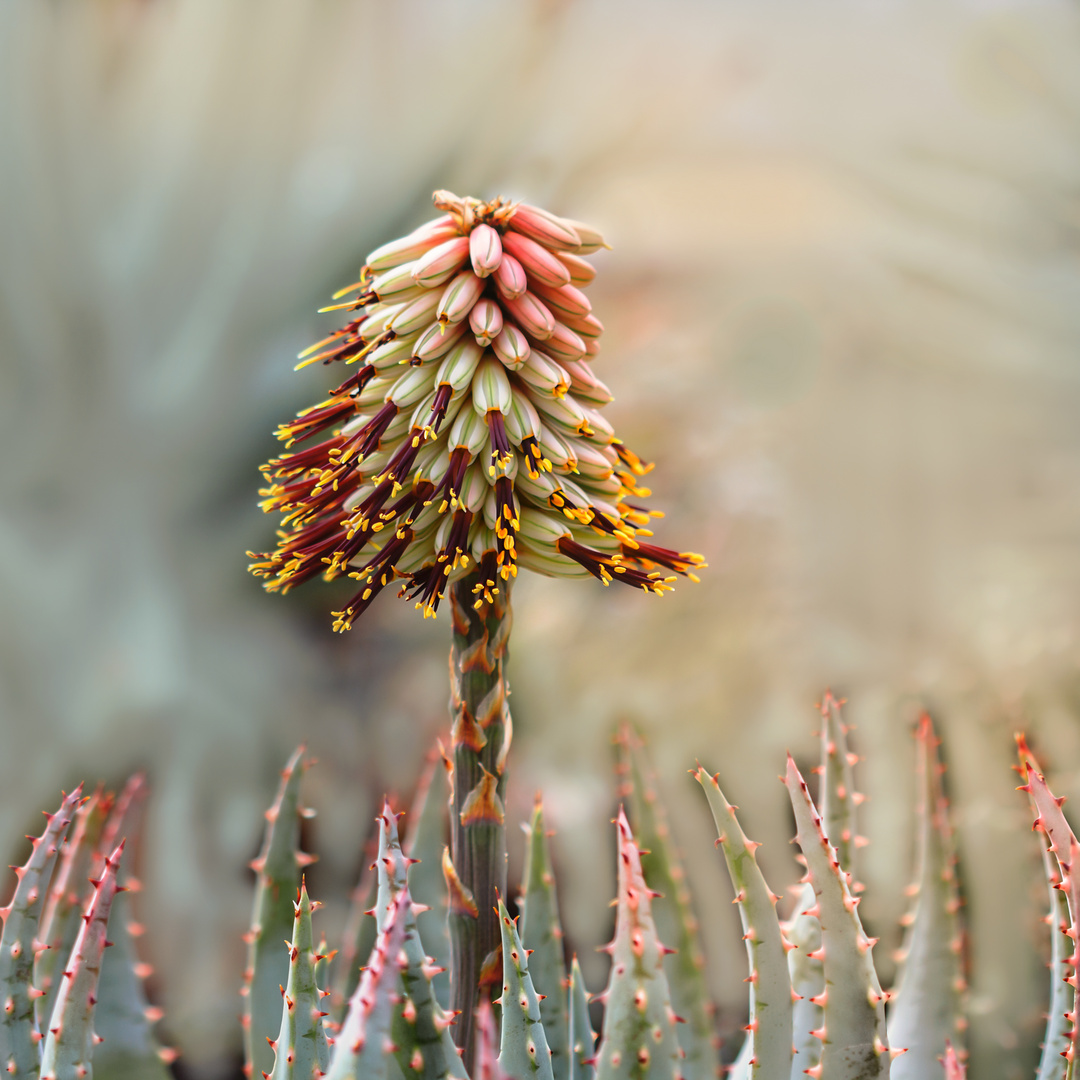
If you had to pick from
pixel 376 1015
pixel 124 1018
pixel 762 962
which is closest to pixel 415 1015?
pixel 376 1015

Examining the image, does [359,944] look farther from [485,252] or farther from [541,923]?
[485,252]

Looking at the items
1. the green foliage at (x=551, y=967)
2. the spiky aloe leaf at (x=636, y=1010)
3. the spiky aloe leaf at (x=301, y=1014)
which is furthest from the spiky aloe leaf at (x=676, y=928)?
the spiky aloe leaf at (x=301, y=1014)

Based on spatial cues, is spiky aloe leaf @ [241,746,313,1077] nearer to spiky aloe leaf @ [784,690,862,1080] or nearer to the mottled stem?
the mottled stem

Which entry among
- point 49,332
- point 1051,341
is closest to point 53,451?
point 49,332

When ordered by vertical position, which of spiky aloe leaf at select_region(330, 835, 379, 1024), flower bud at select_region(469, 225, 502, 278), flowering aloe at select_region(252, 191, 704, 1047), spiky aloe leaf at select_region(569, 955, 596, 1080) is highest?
flower bud at select_region(469, 225, 502, 278)

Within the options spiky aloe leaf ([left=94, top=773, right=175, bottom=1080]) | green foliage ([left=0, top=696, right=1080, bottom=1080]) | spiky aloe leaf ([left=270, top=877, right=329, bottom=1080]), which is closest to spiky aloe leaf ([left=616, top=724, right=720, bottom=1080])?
green foliage ([left=0, top=696, right=1080, bottom=1080])
